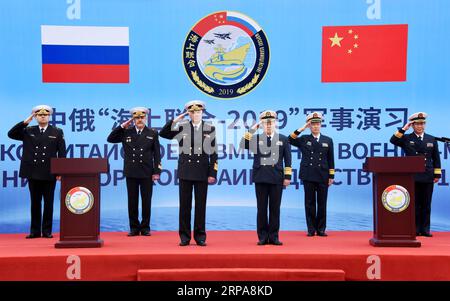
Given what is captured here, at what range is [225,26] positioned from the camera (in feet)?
20.7

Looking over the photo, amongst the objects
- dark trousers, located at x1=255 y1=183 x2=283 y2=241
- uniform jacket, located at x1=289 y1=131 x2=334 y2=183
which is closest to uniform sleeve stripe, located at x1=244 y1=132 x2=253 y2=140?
dark trousers, located at x1=255 y1=183 x2=283 y2=241

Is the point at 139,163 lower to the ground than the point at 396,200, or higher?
higher

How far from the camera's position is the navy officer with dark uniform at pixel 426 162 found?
5875mm

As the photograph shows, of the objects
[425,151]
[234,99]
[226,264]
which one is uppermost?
[234,99]

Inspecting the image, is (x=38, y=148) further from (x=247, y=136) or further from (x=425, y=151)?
(x=425, y=151)

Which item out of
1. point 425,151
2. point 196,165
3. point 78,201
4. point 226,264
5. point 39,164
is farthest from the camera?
point 425,151

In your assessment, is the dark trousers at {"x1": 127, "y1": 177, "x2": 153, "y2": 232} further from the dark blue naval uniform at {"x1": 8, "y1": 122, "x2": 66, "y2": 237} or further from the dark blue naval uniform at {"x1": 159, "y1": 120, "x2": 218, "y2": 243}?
the dark blue naval uniform at {"x1": 159, "y1": 120, "x2": 218, "y2": 243}

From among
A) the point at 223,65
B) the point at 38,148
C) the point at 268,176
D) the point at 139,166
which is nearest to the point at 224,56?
the point at 223,65

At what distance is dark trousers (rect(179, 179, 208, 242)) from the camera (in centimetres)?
504

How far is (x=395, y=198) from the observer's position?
4.92 meters

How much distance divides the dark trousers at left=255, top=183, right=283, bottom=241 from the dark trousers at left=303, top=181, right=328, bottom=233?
0.76 m

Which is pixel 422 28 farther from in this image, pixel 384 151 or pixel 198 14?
pixel 198 14

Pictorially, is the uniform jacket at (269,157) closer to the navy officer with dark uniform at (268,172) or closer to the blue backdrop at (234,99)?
the navy officer with dark uniform at (268,172)

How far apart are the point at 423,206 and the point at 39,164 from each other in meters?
3.77
